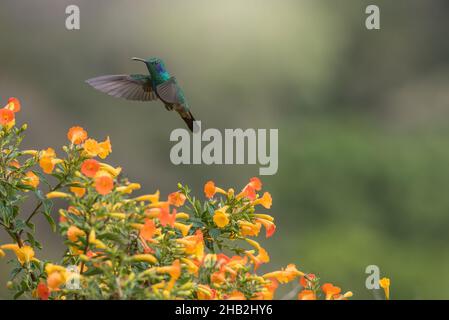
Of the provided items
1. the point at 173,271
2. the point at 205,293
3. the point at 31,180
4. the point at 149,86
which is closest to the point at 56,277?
the point at 173,271

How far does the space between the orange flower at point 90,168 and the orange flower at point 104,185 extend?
0.20 metres

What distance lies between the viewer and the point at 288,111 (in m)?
12.9

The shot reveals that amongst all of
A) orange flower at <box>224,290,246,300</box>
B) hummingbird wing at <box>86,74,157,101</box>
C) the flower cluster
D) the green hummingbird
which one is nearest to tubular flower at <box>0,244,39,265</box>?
the flower cluster

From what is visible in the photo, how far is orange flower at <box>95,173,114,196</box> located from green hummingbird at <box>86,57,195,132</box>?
7.97 feet

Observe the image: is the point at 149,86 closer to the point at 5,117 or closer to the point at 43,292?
the point at 5,117

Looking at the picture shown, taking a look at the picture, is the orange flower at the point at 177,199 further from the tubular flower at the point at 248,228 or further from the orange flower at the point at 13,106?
the orange flower at the point at 13,106

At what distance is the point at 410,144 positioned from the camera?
43.0 feet

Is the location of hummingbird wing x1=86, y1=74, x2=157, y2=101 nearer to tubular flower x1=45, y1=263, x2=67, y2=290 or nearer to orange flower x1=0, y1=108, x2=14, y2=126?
orange flower x1=0, y1=108, x2=14, y2=126

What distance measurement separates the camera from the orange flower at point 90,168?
2.84m

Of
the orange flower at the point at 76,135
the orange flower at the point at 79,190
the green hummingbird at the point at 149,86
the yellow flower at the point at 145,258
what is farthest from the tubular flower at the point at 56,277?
the green hummingbird at the point at 149,86

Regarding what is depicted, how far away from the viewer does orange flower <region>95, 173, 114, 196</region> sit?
→ 260cm

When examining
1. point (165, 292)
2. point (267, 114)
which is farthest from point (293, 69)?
point (165, 292)

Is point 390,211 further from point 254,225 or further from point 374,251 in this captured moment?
point 254,225

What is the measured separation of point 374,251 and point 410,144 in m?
2.74
